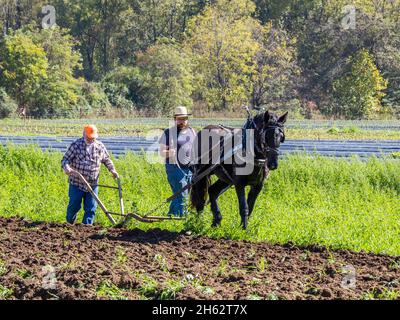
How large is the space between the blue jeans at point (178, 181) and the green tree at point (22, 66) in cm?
3653

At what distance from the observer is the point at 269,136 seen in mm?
10070

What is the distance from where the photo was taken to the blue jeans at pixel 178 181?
1166 cm

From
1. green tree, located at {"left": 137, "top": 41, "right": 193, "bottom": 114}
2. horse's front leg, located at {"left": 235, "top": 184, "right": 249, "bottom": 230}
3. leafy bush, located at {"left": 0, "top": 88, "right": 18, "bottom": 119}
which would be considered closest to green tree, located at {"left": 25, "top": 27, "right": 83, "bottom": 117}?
leafy bush, located at {"left": 0, "top": 88, "right": 18, "bottom": 119}

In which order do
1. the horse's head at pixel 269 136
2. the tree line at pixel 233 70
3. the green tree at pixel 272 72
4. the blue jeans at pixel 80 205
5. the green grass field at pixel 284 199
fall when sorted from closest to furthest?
the horse's head at pixel 269 136, the green grass field at pixel 284 199, the blue jeans at pixel 80 205, the tree line at pixel 233 70, the green tree at pixel 272 72

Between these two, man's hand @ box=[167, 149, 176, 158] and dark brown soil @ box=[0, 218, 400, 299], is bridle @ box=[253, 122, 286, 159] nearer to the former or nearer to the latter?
dark brown soil @ box=[0, 218, 400, 299]

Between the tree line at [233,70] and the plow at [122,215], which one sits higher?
the tree line at [233,70]

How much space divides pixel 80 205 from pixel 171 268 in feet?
12.0

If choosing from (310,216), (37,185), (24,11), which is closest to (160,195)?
(37,185)

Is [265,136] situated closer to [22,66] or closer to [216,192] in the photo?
[216,192]

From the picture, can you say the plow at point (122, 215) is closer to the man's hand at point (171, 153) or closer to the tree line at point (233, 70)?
the man's hand at point (171, 153)

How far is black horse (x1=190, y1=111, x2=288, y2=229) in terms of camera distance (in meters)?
10.1

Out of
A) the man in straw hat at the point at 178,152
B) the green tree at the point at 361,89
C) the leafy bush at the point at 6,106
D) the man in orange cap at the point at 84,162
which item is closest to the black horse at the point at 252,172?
the man in straw hat at the point at 178,152

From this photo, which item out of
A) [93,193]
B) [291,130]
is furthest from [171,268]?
[291,130]

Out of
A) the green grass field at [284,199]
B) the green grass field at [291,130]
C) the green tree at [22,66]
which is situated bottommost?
the green grass field at [291,130]
